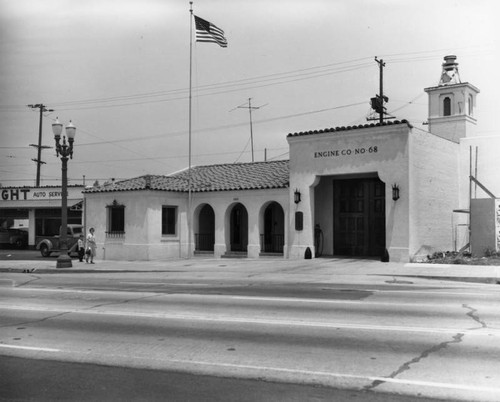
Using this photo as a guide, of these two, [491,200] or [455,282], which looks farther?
[491,200]

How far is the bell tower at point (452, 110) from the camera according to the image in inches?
1166

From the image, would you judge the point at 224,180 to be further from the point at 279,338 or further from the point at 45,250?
the point at 279,338

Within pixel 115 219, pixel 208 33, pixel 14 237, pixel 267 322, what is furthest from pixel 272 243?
pixel 14 237

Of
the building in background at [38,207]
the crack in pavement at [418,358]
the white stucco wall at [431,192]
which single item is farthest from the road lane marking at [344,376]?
the building in background at [38,207]

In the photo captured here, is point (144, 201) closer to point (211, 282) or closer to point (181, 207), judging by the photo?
point (181, 207)

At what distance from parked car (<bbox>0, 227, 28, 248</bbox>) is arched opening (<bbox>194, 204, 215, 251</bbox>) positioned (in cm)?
1991

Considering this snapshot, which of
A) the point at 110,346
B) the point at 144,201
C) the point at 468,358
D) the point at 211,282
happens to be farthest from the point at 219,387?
the point at 144,201

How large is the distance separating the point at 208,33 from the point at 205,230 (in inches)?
429

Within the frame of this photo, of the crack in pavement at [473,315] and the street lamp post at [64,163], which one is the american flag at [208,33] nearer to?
the street lamp post at [64,163]

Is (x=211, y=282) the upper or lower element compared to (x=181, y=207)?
lower

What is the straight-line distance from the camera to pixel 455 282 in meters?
16.5

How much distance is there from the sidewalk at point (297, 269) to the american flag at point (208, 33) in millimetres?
9080

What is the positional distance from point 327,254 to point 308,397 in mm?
20473

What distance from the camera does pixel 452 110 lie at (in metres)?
30.3
